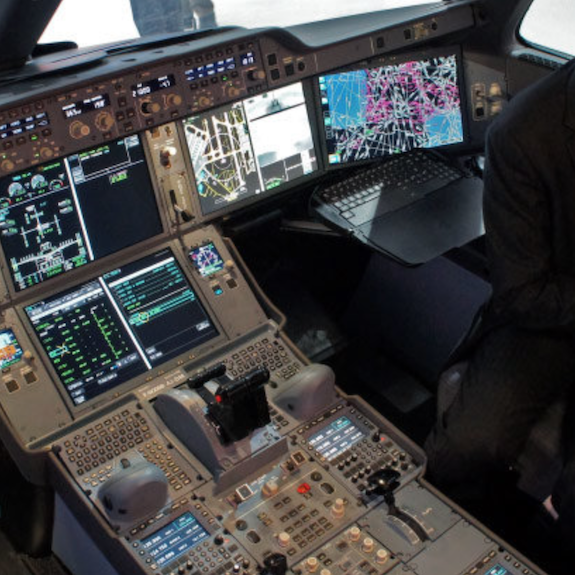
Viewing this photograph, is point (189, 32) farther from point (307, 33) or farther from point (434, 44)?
point (434, 44)

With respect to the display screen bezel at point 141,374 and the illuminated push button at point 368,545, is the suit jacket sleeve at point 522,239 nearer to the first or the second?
the illuminated push button at point 368,545

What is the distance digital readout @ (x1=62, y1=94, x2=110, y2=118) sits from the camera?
8.54 ft

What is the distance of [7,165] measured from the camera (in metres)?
2.53

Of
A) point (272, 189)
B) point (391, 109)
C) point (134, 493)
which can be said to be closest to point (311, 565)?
point (134, 493)

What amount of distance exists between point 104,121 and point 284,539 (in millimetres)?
1309

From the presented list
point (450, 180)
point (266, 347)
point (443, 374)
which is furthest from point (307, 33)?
point (443, 374)

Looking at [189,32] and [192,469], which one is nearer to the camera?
[192,469]

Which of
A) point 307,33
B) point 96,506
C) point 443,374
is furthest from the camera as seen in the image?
point 307,33

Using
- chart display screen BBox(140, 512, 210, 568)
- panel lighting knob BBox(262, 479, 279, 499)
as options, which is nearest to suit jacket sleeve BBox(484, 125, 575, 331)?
panel lighting knob BBox(262, 479, 279, 499)

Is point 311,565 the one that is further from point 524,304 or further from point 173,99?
point 173,99

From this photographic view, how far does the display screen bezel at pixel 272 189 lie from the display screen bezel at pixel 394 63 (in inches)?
0.6

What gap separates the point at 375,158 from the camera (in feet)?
11.2

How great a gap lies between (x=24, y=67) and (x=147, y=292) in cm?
80

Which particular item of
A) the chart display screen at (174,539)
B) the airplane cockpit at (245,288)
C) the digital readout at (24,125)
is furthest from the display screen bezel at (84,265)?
the chart display screen at (174,539)
